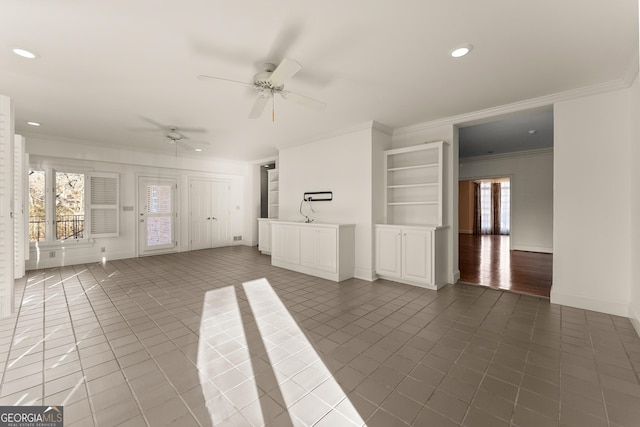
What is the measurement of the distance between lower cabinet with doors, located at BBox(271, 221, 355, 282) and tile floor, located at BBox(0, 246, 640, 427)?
2.58ft

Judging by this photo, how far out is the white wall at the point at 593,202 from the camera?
2.98m

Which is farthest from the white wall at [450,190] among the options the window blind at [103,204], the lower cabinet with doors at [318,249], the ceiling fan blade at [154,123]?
the window blind at [103,204]

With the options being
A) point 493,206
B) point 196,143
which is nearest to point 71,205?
point 196,143

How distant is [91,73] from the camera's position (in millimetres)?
2830

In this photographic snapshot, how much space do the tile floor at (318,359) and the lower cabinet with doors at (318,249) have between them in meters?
0.79

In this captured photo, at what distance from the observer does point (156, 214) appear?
6.90 m

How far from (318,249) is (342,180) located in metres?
1.32

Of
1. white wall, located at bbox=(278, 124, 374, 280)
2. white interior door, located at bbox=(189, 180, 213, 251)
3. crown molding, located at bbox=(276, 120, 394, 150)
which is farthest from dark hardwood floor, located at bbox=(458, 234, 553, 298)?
white interior door, located at bbox=(189, 180, 213, 251)

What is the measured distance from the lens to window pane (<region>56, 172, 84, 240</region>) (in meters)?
5.52

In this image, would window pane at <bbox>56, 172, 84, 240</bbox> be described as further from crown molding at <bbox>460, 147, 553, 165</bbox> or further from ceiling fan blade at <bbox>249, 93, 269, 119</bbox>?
crown molding at <bbox>460, 147, 553, 165</bbox>

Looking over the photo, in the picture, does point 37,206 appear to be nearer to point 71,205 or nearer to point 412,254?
point 71,205

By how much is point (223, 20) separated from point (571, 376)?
3.67 meters

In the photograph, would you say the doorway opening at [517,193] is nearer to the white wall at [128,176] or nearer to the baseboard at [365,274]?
the baseboard at [365,274]
